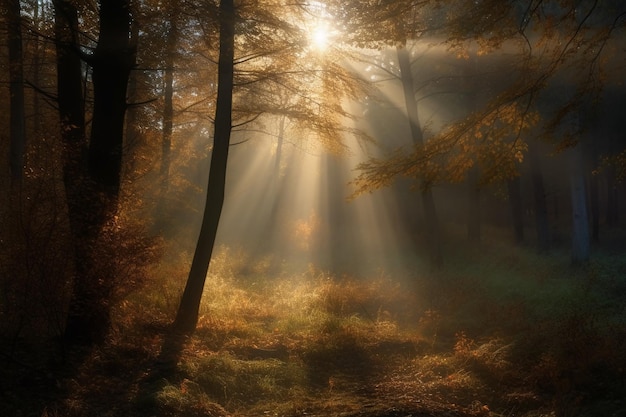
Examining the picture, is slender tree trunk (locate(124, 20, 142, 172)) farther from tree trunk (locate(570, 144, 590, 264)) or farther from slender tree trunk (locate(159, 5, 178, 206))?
tree trunk (locate(570, 144, 590, 264))

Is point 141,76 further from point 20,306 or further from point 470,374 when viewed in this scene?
point 470,374

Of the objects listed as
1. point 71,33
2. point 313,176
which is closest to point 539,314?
point 71,33

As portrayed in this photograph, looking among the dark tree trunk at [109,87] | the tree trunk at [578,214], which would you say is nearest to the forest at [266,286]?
the dark tree trunk at [109,87]

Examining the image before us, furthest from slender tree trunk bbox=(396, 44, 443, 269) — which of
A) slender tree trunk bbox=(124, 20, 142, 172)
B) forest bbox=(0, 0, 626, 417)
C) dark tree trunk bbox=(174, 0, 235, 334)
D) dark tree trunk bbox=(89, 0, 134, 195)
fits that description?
dark tree trunk bbox=(89, 0, 134, 195)

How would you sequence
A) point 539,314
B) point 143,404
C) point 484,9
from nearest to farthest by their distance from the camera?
point 143,404, point 484,9, point 539,314

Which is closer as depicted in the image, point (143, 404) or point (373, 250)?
point (143, 404)

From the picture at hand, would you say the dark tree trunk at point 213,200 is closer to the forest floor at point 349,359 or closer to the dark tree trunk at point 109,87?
the forest floor at point 349,359

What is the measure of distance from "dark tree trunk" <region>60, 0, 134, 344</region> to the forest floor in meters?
0.56

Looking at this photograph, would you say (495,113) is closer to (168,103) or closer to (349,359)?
(349,359)

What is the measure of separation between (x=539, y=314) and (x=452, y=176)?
5.50 m

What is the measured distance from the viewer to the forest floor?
6410 millimetres

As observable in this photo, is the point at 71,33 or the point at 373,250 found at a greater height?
the point at 71,33

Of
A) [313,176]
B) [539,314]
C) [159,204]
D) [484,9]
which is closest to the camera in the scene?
[484,9]

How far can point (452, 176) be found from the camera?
25.5 feet
